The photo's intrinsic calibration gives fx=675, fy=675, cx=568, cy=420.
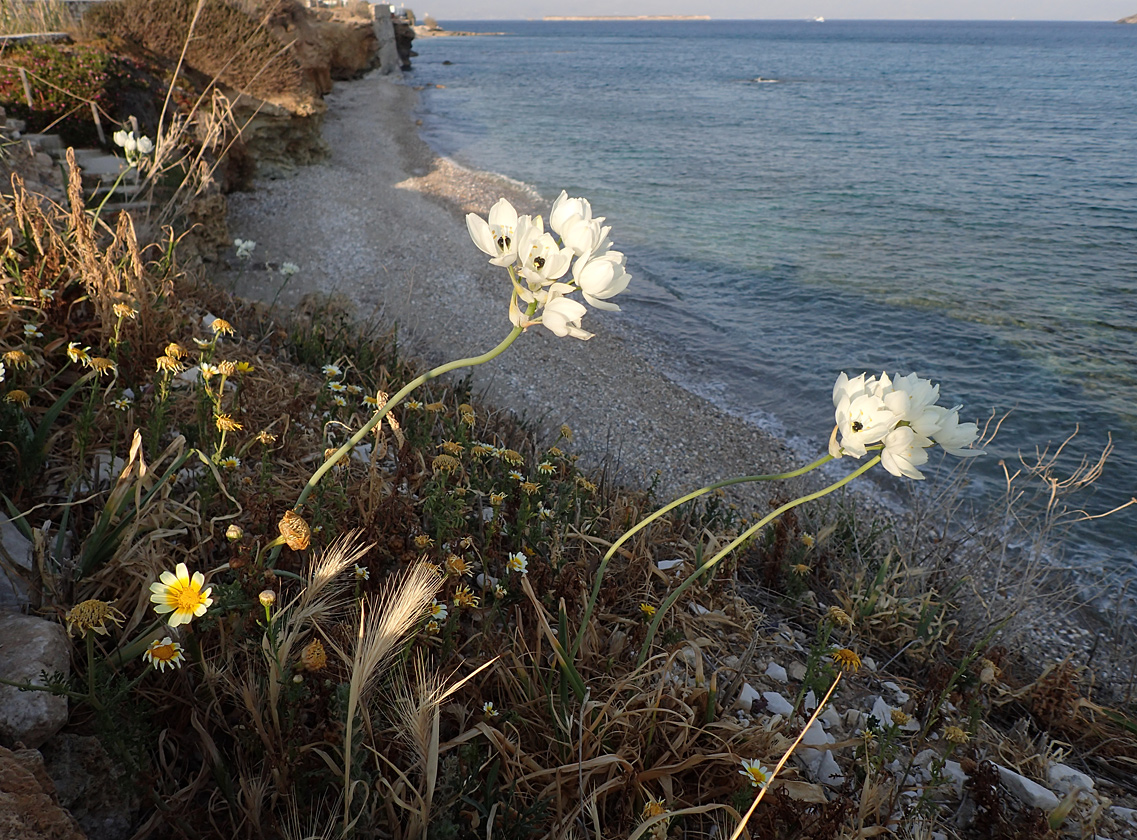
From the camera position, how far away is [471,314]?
9.14 meters

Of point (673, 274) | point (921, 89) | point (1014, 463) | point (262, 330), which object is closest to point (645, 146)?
point (673, 274)

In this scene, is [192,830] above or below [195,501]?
below

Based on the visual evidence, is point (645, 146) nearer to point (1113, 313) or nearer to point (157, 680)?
point (1113, 313)

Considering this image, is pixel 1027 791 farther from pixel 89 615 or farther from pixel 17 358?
pixel 17 358

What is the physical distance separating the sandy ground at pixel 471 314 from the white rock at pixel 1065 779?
2.52 metres

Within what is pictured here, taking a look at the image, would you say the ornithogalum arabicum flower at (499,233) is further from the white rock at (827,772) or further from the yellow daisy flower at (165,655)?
the white rock at (827,772)

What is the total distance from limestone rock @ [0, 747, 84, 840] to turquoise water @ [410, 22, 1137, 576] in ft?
23.3

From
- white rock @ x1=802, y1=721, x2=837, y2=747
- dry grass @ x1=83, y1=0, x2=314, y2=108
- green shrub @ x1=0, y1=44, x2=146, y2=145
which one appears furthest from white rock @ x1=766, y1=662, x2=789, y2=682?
dry grass @ x1=83, y1=0, x2=314, y2=108

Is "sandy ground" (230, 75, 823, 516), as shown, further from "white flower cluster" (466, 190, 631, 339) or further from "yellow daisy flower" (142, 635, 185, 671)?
"yellow daisy flower" (142, 635, 185, 671)

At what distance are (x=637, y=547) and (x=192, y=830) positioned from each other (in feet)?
6.16

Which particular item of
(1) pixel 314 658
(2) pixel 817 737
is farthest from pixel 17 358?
(2) pixel 817 737

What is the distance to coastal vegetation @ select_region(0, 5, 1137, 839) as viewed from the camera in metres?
1.65

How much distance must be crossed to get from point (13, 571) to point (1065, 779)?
356 centimetres

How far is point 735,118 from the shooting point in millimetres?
29672
